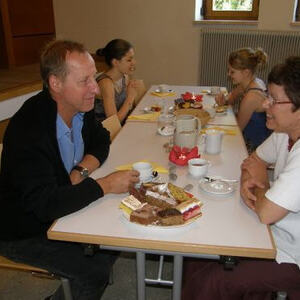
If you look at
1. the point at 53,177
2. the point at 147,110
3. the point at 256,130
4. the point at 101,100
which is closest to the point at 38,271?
the point at 53,177

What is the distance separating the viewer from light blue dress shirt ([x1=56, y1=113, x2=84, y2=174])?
4.64 ft

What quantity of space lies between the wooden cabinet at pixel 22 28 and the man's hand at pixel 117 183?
11.0 feet

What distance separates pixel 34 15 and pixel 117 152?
383 centimetres

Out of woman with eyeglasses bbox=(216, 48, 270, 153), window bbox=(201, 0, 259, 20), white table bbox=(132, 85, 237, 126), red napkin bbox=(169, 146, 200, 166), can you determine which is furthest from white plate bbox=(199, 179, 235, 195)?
window bbox=(201, 0, 259, 20)

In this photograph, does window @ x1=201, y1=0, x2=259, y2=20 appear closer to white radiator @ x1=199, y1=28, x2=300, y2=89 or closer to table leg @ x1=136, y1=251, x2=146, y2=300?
white radiator @ x1=199, y1=28, x2=300, y2=89

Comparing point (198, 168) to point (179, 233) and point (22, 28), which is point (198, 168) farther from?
point (22, 28)

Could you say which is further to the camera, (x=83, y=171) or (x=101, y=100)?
(x=101, y=100)

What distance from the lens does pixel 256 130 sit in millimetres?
2486

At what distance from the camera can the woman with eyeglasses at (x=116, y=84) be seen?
263cm

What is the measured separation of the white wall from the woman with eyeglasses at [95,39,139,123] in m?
2.01

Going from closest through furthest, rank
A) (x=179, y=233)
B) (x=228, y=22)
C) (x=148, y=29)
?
(x=179, y=233) < (x=228, y=22) < (x=148, y=29)

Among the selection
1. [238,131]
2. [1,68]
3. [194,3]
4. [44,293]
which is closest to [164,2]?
[194,3]

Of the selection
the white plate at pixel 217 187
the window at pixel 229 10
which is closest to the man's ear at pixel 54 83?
the white plate at pixel 217 187

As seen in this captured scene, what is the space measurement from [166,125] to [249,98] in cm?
72
